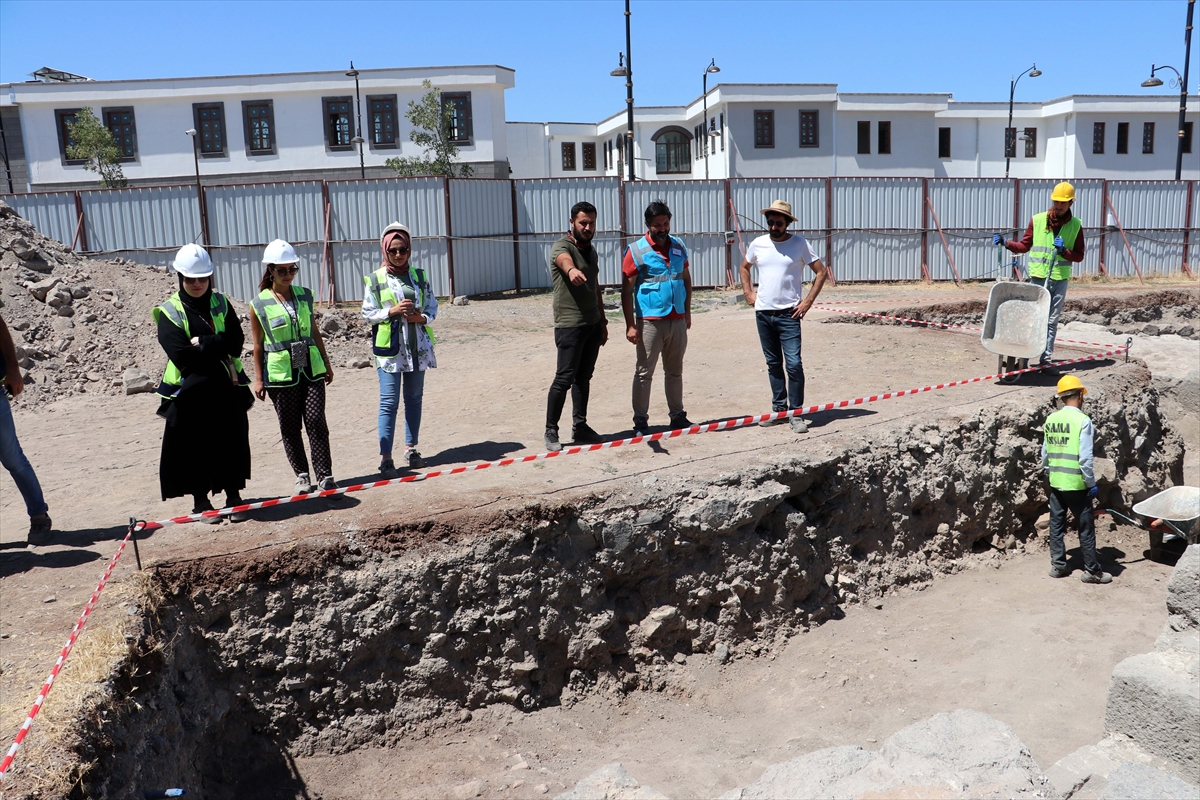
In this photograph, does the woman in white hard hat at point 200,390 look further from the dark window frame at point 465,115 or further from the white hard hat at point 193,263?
the dark window frame at point 465,115

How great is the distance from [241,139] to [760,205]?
18.3 meters

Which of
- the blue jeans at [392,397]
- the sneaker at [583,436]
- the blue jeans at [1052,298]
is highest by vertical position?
the blue jeans at [1052,298]

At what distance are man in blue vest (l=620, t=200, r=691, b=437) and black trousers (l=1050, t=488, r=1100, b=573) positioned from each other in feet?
10.7

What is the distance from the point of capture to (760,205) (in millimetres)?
17875

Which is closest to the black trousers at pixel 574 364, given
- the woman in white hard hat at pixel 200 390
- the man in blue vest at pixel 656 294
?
the man in blue vest at pixel 656 294

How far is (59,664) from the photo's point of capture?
12.3 ft

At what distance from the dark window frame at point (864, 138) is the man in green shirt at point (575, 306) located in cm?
2784

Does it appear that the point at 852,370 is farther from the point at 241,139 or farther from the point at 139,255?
the point at 241,139

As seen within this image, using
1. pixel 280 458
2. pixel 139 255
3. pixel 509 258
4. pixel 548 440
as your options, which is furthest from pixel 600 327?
pixel 139 255

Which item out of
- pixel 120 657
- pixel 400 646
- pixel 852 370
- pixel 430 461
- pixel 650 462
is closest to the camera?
pixel 120 657

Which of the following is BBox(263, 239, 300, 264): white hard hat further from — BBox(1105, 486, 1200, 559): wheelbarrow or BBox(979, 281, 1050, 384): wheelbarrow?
BBox(1105, 486, 1200, 559): wheelbarrow

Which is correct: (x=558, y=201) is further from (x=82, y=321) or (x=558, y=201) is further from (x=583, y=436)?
(x=583, y=436)

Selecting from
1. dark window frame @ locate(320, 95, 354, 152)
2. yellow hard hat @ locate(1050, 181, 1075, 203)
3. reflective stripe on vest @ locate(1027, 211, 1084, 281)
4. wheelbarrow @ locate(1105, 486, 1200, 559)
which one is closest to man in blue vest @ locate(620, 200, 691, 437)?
yellow hard hat @ locate(1050, 181, 1075, 203)

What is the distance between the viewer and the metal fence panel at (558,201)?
17.2 meters
